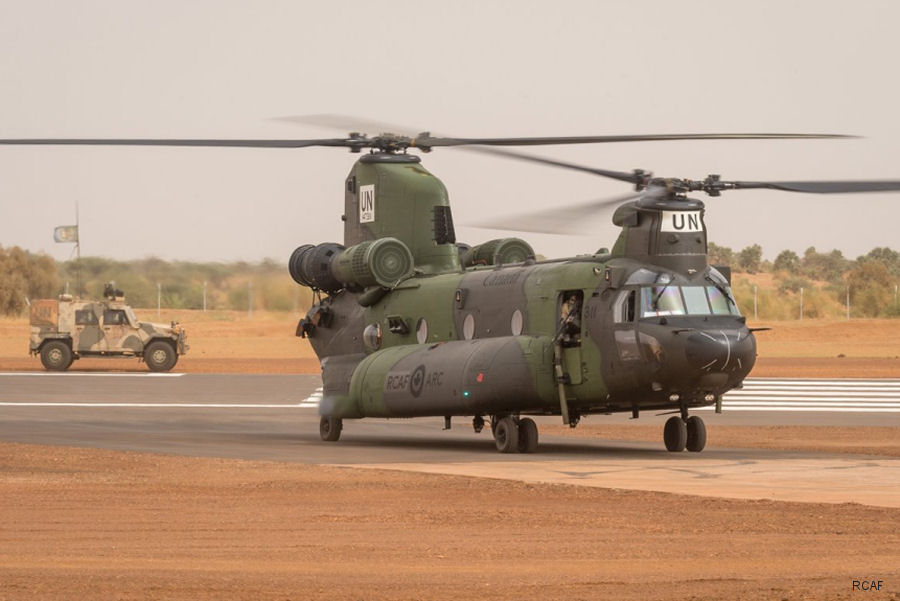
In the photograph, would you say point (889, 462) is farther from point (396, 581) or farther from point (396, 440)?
point (396, 581)

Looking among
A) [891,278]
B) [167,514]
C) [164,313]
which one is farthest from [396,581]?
[891,278]

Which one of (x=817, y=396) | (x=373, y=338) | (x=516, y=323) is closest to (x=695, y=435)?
(x=516, y=323)

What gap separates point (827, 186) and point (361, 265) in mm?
8724

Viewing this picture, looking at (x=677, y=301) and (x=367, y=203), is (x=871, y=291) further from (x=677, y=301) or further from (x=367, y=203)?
(x=677, y=301)

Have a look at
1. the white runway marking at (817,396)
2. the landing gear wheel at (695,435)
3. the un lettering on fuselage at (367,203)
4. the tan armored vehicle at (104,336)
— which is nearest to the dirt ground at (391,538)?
the landing gear wheel at (695,435)

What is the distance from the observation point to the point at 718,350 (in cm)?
2111

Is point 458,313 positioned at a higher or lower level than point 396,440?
higher

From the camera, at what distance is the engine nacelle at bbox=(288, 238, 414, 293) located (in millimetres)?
26391

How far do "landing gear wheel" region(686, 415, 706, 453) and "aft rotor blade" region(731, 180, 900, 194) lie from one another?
3.58 metres

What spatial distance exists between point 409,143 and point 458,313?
3264 millimetres

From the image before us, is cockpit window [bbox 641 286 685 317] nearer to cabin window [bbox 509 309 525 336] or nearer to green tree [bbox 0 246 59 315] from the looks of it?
cabin window [bbox 509 309 525 336]

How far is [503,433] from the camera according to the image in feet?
75.9

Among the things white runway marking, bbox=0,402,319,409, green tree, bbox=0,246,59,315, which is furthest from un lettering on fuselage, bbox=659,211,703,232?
green tree, bbox=0,246,59,315

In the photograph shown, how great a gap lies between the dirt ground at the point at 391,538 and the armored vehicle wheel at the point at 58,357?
28.1m
